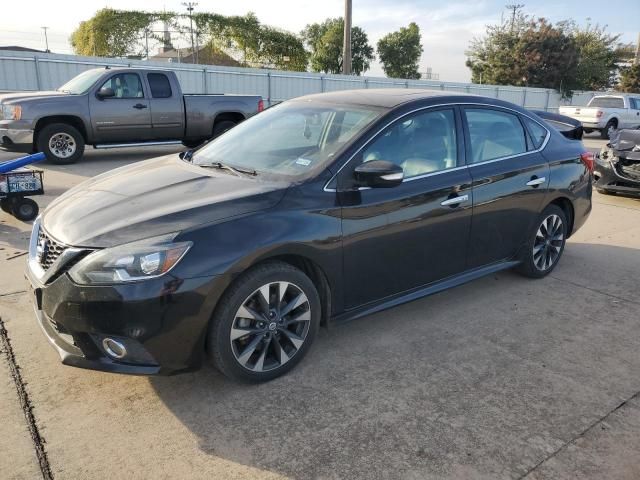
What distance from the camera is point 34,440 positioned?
2.64 metres

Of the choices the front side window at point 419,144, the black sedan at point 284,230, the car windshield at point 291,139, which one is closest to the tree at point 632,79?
the black sedan at point 284,230

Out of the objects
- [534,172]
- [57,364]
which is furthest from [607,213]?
[57,364]

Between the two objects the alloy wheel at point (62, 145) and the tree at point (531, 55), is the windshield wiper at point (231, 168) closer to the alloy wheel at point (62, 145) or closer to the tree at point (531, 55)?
the alloy wheel at point (62, 145)

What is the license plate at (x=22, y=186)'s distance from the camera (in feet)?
20.0

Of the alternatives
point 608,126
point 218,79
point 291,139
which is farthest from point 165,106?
point 608,126

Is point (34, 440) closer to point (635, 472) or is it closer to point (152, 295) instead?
point (152, 295)

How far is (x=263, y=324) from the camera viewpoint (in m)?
3.03

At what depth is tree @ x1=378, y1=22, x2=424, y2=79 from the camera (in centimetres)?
6391

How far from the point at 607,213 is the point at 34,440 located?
7903 millimetres

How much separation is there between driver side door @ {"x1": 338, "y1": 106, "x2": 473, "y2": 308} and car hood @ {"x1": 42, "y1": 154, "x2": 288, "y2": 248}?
1.88ft

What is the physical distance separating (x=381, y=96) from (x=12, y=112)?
807 centimetres

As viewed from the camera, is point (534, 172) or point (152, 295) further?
point (534, 172)

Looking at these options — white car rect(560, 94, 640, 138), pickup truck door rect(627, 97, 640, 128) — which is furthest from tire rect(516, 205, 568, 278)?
pickup truck door rect(627, 97, 640, 128)

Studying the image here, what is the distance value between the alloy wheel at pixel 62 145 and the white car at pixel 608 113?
1880 cm
